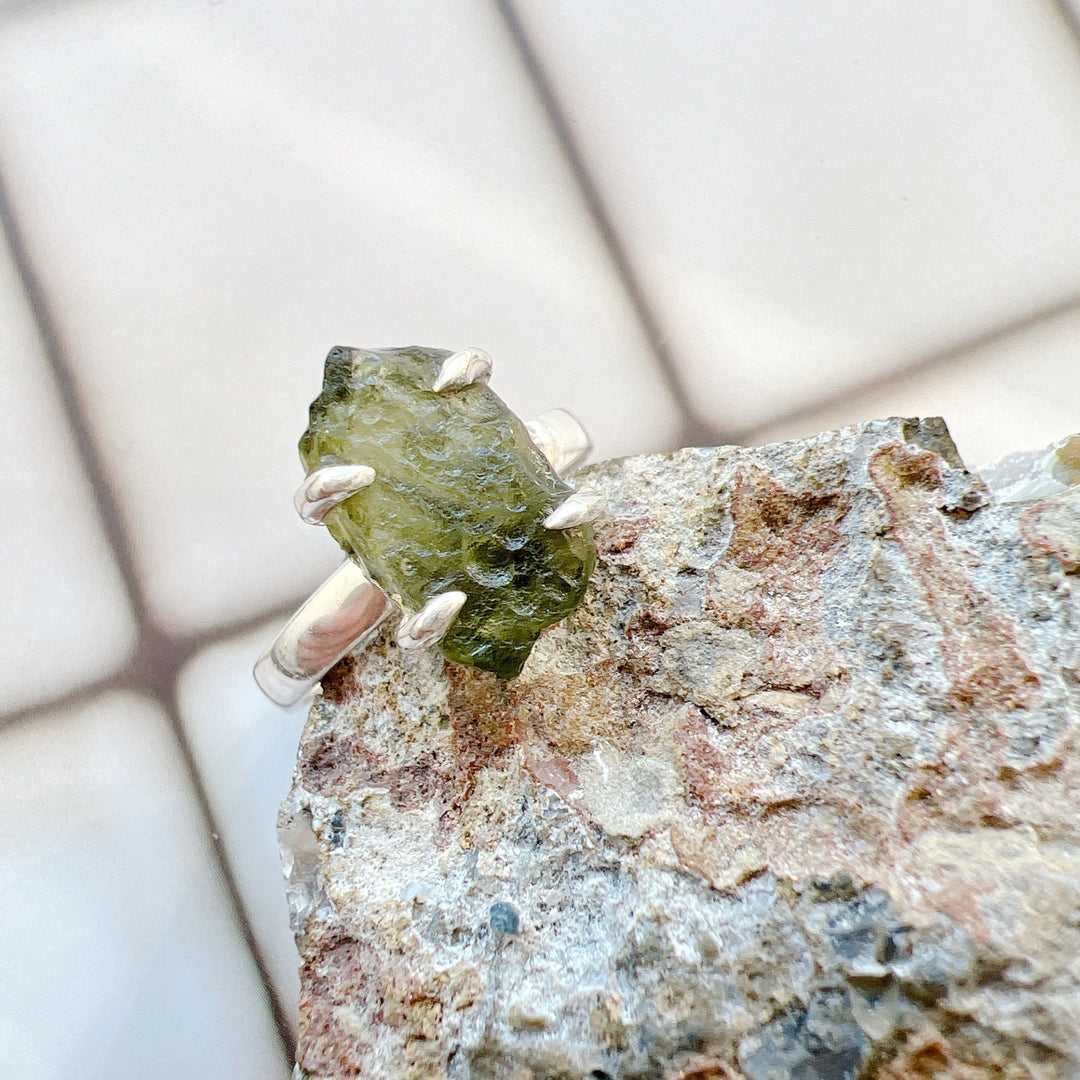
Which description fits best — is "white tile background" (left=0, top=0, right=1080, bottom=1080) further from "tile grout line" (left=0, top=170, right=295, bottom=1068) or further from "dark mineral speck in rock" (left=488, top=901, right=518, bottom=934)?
"dark mineral speck in rock" (left=488, top=901, right=518, bottom=934)

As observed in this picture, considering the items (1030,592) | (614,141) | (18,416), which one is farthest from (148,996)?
(614,141)

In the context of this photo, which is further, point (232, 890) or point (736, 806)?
point (232, 890)

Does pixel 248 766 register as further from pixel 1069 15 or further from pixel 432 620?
pixel 1069 15

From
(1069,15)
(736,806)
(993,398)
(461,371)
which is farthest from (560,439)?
(1069,15)

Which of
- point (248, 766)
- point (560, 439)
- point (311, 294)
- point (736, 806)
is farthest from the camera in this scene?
point (311, 294)

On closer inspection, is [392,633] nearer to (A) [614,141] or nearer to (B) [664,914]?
(B) [664,914]

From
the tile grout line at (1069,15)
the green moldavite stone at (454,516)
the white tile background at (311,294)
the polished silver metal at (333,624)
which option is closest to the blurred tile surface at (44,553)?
the white tile background at (311,294)

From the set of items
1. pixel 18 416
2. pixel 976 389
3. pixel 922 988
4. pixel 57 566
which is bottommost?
pixel 922 988
